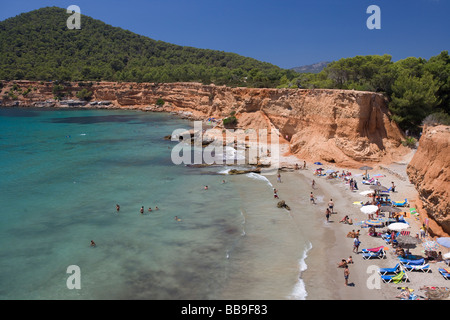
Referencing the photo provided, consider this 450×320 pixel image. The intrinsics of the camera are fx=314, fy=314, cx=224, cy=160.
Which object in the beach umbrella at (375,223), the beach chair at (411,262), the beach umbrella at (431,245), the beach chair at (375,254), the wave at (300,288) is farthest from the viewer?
the beach umbrella at (375,223)

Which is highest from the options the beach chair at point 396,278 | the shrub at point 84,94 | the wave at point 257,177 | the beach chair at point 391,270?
the shrub at point 84,94

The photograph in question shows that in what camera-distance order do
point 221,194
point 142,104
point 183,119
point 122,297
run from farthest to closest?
point 142,104 < point 183,119 < point 221,194 < point 122,297

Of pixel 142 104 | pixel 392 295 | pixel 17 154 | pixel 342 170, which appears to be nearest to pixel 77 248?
pixel 392 295

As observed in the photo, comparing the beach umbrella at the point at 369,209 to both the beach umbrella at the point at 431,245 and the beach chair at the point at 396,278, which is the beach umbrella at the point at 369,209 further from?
the beach chair at the point at 396,278

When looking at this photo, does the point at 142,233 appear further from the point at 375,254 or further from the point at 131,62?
the point at 131,62

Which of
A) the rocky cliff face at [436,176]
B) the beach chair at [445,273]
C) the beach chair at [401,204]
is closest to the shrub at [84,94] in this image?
the beach chair at [401,204]

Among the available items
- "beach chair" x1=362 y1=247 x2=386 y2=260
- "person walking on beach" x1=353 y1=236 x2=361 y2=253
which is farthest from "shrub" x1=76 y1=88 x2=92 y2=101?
"beach chair" x1=362 y1=247 x2=386 y2=260
